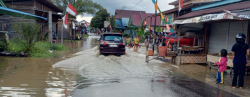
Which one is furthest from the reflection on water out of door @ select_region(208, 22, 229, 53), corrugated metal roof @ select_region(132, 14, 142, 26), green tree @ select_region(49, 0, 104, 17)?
green tree @ select_region(49, 0, 104, 17)

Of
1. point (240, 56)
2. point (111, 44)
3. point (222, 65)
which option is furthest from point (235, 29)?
point (111, 44)

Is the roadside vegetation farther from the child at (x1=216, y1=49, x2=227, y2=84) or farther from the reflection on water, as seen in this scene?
the child at (x1=216, y1=49, x2=227, y2=84)

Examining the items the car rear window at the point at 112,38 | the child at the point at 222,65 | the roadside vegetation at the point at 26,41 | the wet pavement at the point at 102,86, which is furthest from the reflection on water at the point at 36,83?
the car rear window at the point at 112,38

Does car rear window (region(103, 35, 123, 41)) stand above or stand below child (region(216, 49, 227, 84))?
above

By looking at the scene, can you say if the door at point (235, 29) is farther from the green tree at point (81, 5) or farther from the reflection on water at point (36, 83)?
the green tree at point (81, 5)

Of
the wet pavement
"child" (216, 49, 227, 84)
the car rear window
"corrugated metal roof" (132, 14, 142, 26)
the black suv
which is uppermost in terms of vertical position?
"corrugated metal roof" (132, 14, 142, 26)

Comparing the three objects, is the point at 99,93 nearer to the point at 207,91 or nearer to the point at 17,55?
the point at 207,91

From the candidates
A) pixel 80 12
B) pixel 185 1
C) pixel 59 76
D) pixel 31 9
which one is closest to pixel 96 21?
pixel 80 12

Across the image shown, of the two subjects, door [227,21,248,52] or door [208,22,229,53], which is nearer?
door [227,21,248,52]

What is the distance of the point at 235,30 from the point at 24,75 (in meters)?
9.79

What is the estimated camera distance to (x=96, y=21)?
6353 cm

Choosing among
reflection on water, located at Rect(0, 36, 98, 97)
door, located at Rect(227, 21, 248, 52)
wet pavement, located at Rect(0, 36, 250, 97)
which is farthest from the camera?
door, located at Rect(227, 21, 248, 52)

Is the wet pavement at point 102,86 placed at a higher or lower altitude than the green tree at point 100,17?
lower

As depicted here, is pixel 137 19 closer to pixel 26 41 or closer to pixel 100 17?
pixel 100 17
